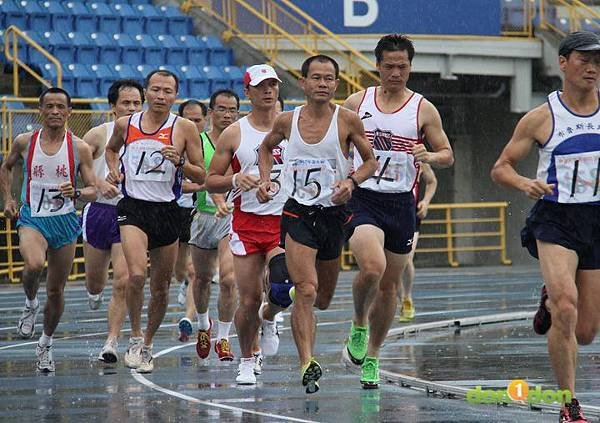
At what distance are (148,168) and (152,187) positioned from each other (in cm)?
18

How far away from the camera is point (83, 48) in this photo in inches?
1169

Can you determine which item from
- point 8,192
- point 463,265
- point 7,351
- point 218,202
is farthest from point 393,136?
point 463,265

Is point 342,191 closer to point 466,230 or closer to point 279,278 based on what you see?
point 279,278

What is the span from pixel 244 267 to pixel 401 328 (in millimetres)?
5229

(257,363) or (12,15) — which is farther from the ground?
(12,15)

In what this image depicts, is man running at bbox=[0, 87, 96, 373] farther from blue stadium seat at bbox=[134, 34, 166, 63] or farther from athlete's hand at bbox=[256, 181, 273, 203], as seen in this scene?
blue stadium seat at bbox=[134, 34, 166, 63]

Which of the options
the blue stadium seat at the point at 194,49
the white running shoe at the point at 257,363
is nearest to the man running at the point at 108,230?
the white running shoe at the point at 257,363

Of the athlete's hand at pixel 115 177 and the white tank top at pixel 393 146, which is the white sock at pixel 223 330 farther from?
the white tank top at pixel 393 146

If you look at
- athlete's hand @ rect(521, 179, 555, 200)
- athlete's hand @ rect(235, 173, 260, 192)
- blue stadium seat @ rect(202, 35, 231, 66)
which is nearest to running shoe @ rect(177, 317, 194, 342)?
athlete's hand @ rect(235, 173, 260, 192)

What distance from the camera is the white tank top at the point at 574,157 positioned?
9.52 meters

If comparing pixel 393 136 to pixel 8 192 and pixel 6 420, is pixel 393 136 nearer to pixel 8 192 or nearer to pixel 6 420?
pixel 6 420

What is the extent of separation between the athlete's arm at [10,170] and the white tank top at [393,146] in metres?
4.09

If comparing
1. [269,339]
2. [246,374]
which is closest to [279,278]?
[246,374]

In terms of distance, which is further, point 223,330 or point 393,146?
point 223,330
